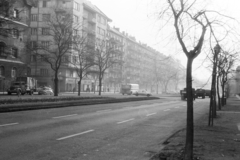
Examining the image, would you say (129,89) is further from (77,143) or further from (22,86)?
(77,143)

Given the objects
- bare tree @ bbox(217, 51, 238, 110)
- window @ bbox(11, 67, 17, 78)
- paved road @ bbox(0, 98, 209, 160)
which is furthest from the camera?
window @ bbox(11, 67, 17, 78)

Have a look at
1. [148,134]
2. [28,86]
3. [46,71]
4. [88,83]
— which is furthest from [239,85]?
[148,134]

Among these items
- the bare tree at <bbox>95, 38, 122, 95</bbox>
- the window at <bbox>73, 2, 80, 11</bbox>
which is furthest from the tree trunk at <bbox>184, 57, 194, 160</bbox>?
the window at <bbox>73, 2, 80, 11</bbox>

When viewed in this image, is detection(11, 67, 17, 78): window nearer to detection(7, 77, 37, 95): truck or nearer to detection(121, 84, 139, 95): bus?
detection(7, 77, 37, 95): truck

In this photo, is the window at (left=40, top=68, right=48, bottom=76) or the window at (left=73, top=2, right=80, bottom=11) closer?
the window at (left=40, top=68, right=48, bottom=76)

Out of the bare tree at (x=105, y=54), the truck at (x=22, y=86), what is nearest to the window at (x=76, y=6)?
the bare tree at (x=105, y=54)

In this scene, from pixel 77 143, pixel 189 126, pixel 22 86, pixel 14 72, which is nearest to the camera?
pixel 189 126

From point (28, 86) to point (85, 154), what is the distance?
119 feet

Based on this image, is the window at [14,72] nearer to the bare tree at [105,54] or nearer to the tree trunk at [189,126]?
the bare tree at [105,54]

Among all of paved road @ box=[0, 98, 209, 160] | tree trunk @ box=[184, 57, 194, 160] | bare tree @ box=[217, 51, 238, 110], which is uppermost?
bare tree @ box=[217, 51, 238, 110]

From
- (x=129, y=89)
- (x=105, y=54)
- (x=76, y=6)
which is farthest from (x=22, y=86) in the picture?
(x=76, y=6)

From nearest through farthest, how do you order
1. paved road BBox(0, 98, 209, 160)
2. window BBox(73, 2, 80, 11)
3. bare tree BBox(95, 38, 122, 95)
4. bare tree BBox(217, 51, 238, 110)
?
paved road BBox(0, 98, 209, 160)
bare tree BBox(217, 51, 238, 110)
bare tree BBox(95, 38, 122, 95)
window BBox(73, 2, 80, 11)

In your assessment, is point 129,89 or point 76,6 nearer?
point 129,89

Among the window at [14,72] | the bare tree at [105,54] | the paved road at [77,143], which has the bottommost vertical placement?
the paved road at [77,143]
